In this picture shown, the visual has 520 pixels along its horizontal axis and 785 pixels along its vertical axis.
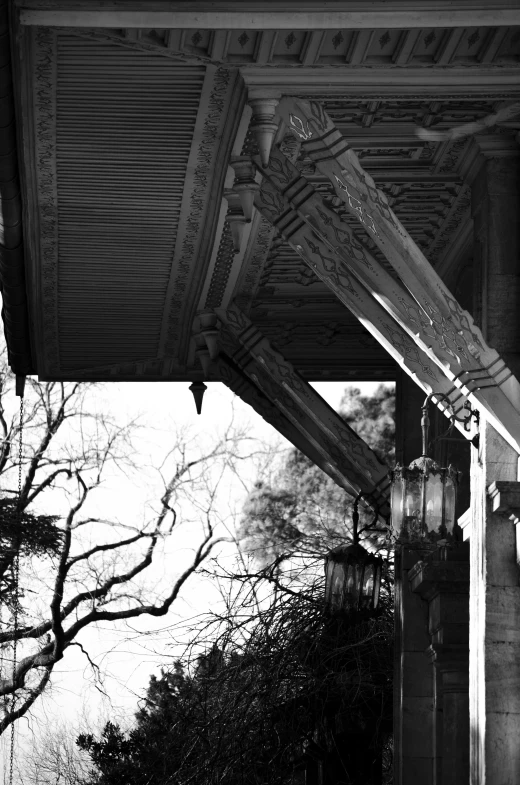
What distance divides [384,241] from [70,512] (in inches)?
490

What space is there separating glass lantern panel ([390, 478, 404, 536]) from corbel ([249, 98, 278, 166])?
178 centimetres

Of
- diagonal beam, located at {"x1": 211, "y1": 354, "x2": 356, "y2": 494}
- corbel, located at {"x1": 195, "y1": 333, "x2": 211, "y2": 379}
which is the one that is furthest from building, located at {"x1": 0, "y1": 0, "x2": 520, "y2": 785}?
diagonal beam, located at {"x1": 211, "y1": 354, "x2": 356, "y2": 494}

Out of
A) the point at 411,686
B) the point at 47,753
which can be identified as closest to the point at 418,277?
the point at 411,686

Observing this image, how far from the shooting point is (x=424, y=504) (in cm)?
662

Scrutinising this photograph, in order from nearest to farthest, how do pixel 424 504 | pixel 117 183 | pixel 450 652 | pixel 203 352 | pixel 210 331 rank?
pixel 424 504, pixel 117 183, pixel 450 652, pixel 210 331, pixel 203 352

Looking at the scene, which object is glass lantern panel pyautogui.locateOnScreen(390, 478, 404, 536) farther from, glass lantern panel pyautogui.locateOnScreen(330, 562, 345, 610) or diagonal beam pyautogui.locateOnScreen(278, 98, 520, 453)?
glass lantern panel pyautogui.locateOnScreen(330, 562, 345, 610)

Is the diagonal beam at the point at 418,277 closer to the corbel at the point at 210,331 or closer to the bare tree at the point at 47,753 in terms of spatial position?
the corbel at the point at 210,331

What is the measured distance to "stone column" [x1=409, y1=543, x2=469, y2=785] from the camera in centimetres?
802

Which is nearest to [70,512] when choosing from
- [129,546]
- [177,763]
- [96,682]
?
[129,546]

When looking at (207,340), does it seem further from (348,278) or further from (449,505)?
(449,505)

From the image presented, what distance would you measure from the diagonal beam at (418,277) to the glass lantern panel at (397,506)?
695 mm

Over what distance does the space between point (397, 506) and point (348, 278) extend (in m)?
1.23

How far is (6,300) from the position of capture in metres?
9.13

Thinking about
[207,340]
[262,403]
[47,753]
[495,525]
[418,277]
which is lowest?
[495,525]
